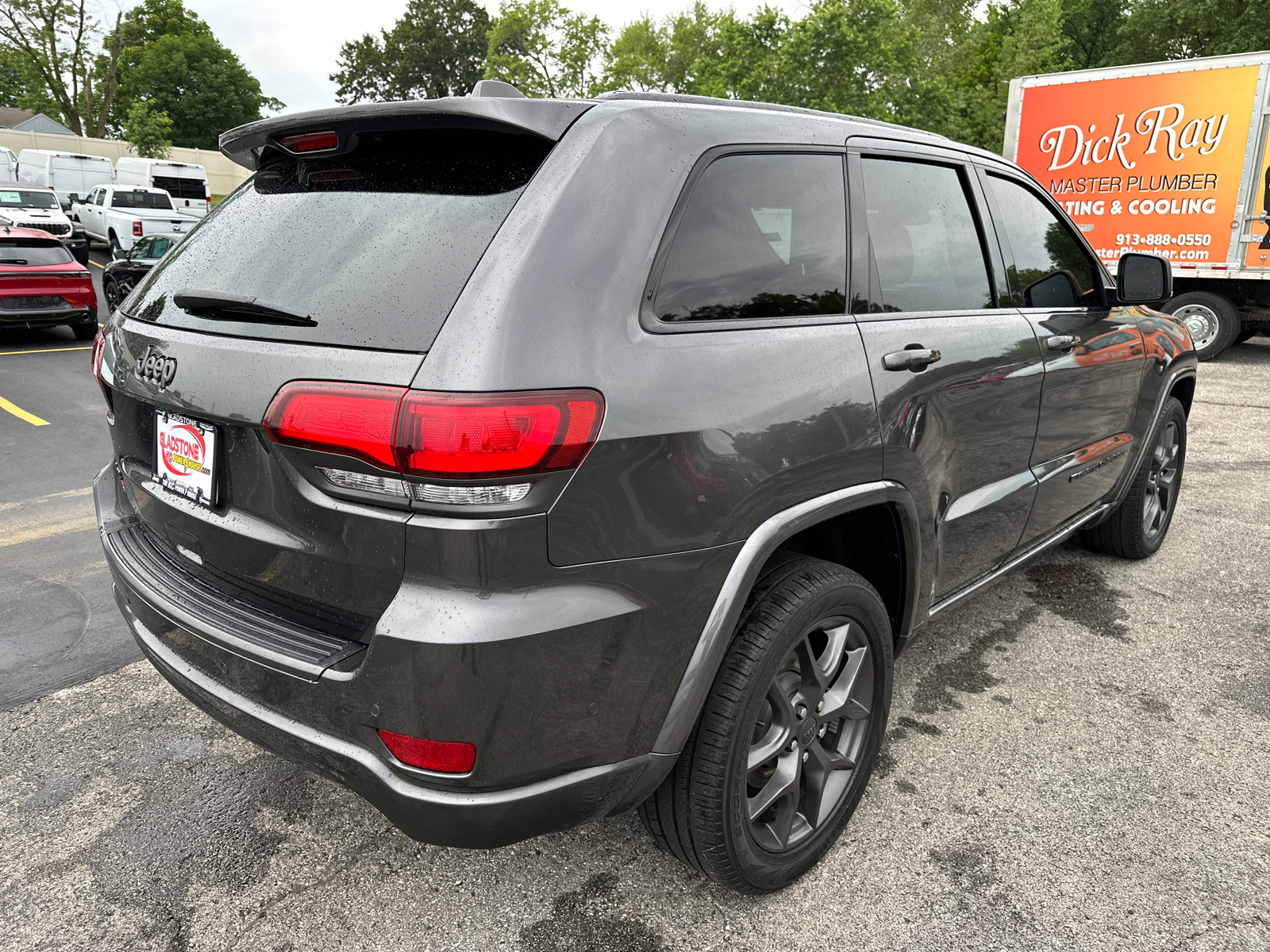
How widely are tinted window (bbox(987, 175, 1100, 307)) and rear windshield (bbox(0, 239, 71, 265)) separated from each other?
40.4 ft

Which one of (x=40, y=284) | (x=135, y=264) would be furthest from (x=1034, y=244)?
(x=135, y=264)

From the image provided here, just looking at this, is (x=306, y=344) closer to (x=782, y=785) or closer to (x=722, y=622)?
(x=722, y=622)

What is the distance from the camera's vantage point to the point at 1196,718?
2971mm

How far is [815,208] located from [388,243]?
1.07 meters

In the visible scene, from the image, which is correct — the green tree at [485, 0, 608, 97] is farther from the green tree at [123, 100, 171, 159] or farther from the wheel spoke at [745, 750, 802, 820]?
the wheel spoke at [745, 750, 802, 820]

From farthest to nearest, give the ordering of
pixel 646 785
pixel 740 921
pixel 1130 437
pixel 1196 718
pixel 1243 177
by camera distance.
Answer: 1. pixel 1243 177
2. pixel 1130 437
3. pixel 1196 718
4. pixel 740 921
5. pixel 646 785

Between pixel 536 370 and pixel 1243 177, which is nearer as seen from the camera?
pixel 536 370

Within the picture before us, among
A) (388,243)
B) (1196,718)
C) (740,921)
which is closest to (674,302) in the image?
(388,243)

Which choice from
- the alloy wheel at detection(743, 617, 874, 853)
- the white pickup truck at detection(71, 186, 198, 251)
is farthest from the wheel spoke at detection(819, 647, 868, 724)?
the white pickup truck at detection(71, 186, 198, 251)

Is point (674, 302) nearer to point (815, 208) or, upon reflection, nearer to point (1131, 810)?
point (815, 208)

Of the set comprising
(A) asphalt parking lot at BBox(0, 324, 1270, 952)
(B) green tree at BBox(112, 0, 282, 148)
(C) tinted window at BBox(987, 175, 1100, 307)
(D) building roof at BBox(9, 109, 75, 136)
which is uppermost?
(B) green tree at BBox(112, 0, 282, 148)

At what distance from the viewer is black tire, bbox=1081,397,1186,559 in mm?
4164

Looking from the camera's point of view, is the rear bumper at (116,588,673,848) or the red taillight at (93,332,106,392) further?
the red taillight at (93,332,106,392)

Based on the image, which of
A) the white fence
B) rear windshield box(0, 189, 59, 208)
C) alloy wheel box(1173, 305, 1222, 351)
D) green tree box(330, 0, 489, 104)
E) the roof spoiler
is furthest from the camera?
green tree box(330, 0, 489, 104)
